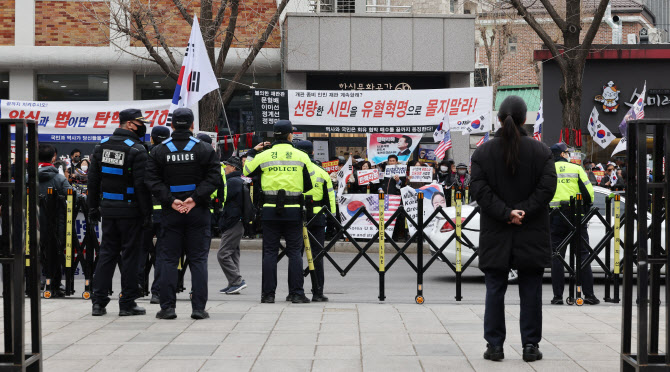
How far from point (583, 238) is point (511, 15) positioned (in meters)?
36.4

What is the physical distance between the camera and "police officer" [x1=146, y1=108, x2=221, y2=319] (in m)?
8.59

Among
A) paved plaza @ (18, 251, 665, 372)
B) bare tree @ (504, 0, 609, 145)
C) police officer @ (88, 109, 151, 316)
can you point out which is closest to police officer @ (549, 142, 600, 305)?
paved plaza @ (18, 251, 665, 372)

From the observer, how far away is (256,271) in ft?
48.4

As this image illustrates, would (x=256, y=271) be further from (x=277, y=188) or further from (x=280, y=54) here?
(x=280, y=54)

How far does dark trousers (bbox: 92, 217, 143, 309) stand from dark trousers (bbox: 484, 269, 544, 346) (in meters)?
3.78

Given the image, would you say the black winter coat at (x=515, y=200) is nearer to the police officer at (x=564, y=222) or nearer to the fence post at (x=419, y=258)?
the fence post at (x=419, y=258)

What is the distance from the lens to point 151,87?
27.1 m

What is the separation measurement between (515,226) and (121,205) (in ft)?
13.3

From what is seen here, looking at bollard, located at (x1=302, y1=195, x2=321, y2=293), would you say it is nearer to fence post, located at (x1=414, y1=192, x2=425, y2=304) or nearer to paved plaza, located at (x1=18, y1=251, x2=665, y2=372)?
paved plaza, located at (x1=18, y1=251, x2=665, y2=372)

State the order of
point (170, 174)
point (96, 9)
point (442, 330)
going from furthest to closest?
point (96, 9)
point (170, 174)
point (442, 330)

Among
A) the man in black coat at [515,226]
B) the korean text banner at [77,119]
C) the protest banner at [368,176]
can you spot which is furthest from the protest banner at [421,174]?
the man in black coat at [515,226]

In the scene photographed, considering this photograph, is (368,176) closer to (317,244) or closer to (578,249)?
(317,244)

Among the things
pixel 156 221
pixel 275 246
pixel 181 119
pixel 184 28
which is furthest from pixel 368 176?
pixel 181 119

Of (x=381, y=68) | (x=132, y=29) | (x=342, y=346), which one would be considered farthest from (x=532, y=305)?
(x=381, y=68)
